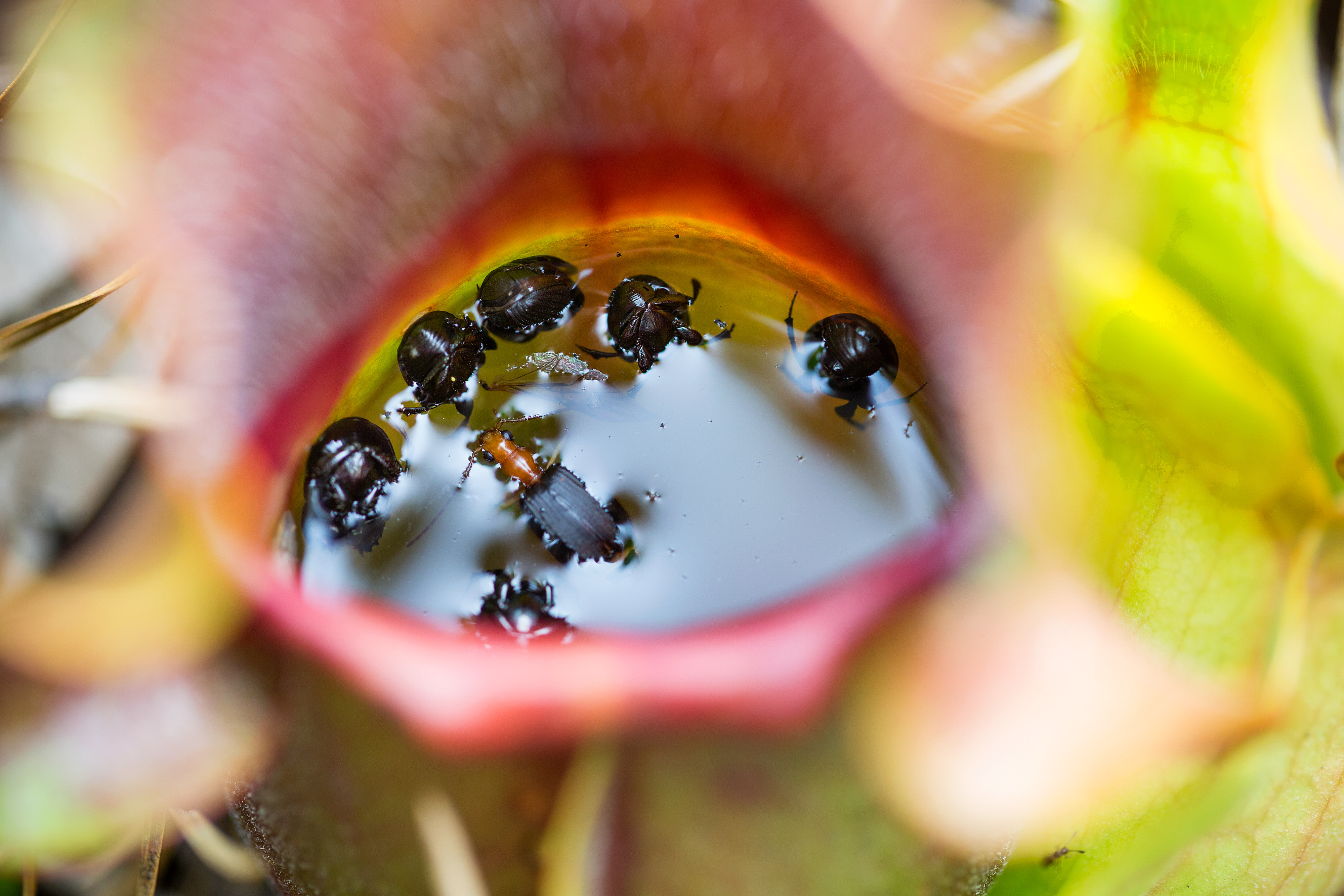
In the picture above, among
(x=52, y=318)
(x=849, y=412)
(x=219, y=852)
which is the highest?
(x=52, y=318)

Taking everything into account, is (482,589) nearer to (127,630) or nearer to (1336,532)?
(127,630)

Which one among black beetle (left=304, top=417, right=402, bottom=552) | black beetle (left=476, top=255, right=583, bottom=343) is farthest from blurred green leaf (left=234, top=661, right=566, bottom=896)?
black beetle (left=476, top=255, right=583, bottom=343)

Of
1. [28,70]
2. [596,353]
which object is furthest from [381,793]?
[28,70]

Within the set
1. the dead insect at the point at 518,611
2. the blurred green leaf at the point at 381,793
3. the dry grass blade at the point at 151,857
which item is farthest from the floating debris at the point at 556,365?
the dry grass blade at the point at 151,857

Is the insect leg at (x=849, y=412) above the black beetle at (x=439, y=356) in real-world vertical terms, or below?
below

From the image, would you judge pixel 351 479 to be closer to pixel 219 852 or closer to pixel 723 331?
pixel 723 331

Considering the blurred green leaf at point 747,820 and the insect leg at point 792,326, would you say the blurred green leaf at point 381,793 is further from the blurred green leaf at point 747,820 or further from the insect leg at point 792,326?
the insect leg at point 792,326
